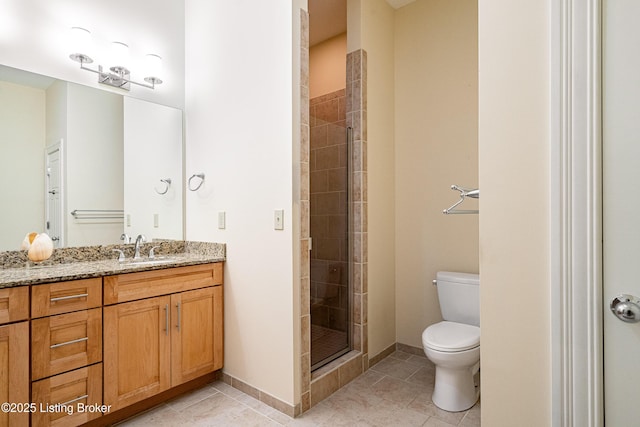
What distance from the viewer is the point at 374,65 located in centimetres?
266

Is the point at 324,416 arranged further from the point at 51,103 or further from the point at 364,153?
the point at 51,103

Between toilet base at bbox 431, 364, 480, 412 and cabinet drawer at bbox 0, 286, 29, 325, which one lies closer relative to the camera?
cabinet drawer at bbox 0, 286, 29, 325

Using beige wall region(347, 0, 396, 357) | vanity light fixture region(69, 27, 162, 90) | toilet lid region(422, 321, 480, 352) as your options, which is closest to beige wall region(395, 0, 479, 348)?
beige wall region(347, 0, 396, 357)

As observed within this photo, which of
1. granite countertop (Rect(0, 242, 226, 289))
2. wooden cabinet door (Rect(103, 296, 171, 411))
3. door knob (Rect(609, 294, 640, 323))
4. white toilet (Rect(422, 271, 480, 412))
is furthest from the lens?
white toilet (Rect(422, 271, 480, 412))

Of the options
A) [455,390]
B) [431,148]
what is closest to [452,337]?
[455,390]

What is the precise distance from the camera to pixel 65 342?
1.62 m

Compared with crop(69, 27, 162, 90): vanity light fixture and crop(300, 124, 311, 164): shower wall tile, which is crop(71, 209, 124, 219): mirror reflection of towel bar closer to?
crop(69, 27, 162, 90): vanity light fixture

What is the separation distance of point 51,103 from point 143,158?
62 centimetres

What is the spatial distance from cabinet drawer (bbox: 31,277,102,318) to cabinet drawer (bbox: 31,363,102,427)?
321 millimetres

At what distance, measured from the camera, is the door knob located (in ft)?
2.90

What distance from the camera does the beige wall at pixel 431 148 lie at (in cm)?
253

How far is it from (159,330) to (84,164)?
48.1 inches

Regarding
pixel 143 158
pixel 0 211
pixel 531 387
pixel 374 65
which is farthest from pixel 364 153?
pixel 0 211

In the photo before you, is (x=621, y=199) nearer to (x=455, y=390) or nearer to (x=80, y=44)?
(x=455, y=390)
